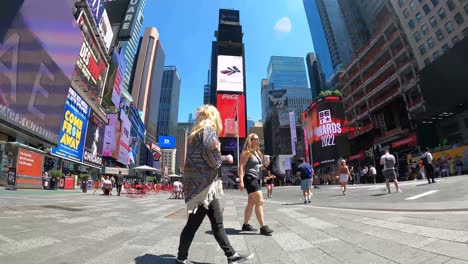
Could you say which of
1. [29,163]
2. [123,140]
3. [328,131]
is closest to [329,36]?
[328,131]

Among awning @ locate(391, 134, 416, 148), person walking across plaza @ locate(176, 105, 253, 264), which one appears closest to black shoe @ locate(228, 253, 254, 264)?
person walking across plaza @ locate(176, 105, 253, 264)

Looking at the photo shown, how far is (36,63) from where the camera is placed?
21703 mm

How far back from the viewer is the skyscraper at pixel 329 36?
351 feet

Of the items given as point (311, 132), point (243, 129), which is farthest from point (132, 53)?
point (311, 132)

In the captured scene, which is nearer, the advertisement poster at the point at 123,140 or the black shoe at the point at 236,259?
the black shoe at the point at 236,259

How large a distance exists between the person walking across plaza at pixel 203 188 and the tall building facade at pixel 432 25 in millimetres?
45777

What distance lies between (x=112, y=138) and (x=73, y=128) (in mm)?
25520

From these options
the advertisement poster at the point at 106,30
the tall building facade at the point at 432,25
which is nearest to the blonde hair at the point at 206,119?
the tall building facade at the point at 432,25

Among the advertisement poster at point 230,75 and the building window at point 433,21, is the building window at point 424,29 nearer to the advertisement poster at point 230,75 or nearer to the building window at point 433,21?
the building window at point 433,21

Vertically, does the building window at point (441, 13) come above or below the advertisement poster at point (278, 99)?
below

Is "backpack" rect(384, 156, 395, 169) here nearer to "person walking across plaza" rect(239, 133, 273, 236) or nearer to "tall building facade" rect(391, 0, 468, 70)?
"person walking across plaza" rect(239, 133, 273, 236)

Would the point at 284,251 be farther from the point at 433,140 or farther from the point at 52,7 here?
the point at 433,140

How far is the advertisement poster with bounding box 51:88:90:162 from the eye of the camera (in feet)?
103

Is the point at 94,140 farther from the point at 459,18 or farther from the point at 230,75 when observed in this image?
the point at 459,18
